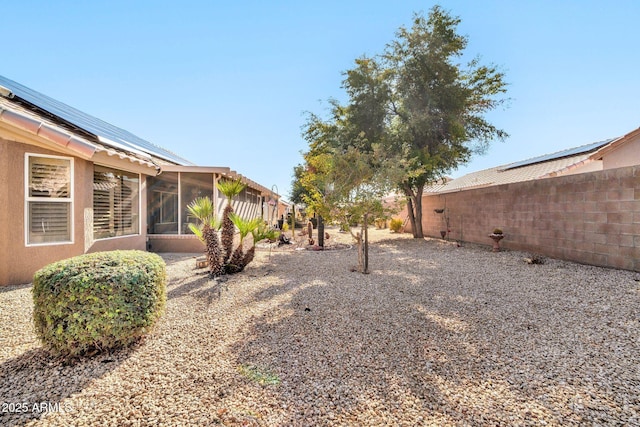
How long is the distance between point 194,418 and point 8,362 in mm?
2396

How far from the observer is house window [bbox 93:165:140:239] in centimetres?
706

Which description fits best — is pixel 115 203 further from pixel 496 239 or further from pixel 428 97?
pixel 428 97

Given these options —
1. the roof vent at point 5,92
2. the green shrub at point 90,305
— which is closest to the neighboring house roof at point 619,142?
the green shrub at point 90,305

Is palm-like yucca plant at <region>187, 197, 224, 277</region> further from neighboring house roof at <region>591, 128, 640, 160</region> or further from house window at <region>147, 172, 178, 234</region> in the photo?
neighboring house roof at <region>591, 128, 640, 160</region>

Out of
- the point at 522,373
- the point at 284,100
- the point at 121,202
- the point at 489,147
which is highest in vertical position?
the point at 284,100

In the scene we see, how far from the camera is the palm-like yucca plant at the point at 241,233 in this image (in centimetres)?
640

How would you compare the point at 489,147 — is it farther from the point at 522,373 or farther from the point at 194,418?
the point at 194,418

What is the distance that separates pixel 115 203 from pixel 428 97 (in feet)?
42.5

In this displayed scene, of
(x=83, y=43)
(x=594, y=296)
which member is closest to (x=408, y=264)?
(x=594, y=296)

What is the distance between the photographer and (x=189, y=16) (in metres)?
8.50

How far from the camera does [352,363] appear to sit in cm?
283

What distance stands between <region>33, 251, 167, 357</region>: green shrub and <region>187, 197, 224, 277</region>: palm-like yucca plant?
3250mm

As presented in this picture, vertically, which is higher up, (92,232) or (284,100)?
(284,100)

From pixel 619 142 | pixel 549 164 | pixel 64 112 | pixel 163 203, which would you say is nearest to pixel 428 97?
pixel 619 142
